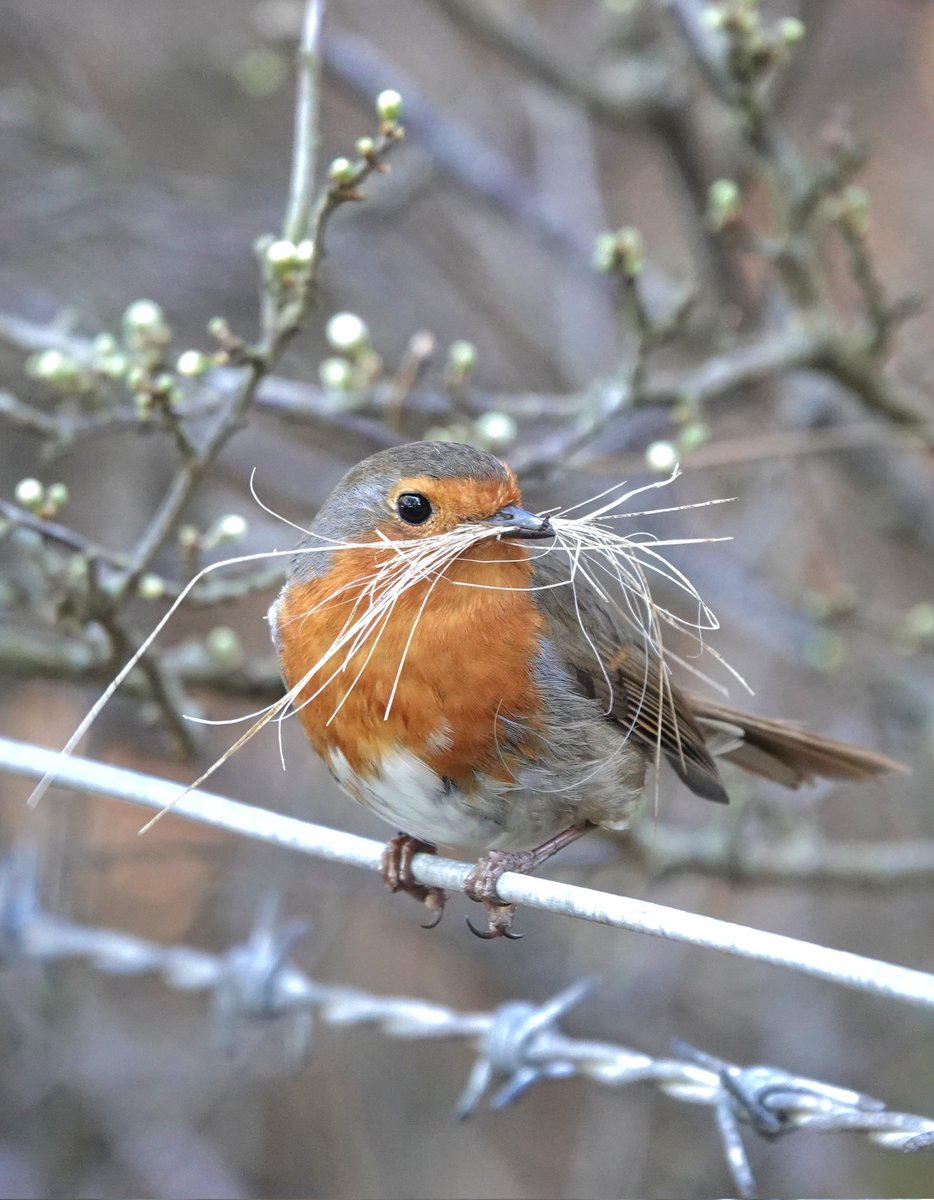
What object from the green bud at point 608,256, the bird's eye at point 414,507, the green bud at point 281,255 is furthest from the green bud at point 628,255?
the bird's eye at point 414,507

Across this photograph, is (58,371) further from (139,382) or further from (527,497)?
(527,497)

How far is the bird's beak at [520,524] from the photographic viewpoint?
2266 millimetres

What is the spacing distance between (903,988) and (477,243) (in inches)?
183

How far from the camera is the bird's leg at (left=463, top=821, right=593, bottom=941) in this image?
94.0 inches

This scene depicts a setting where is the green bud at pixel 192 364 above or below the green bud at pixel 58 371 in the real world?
above

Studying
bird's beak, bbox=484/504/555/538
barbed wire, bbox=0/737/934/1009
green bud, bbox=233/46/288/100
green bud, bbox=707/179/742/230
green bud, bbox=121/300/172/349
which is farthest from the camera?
green bud, bbox=233/46/288/100

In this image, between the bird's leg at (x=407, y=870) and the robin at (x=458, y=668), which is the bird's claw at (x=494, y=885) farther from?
the bird's leg at (x=407, y=870)

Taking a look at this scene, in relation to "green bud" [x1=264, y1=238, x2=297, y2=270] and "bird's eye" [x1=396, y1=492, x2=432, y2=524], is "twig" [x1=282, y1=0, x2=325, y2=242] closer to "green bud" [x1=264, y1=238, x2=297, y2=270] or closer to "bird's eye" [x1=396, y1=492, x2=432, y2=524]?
"green bud" [x1=264, y1=238, x2=297, y2=270]

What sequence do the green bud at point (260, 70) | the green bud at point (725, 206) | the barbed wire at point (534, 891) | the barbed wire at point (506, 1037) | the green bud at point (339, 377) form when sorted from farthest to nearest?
the green bud at point (260, 70), the green bud at point (725, 206), the green bud at point (339, 377), the barbed wire at point (506, 1037), the barbed wire at point (534, 891)

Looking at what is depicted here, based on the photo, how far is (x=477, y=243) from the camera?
5730 millimetres

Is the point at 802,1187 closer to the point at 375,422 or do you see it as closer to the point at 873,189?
the point at 375,422

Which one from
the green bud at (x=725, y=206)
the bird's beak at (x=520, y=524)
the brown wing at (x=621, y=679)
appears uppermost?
the green bud at (x=725, y=206)

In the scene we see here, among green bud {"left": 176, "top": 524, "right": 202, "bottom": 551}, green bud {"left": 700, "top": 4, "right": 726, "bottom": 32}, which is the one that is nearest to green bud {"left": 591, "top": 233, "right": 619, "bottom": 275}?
green bud {"left": 700, "top": 4, "right": 726, "bottom": 32}

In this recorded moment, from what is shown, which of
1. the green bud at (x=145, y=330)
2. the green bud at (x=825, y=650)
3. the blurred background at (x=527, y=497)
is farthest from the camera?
the green bud at (x=825, y=650)
